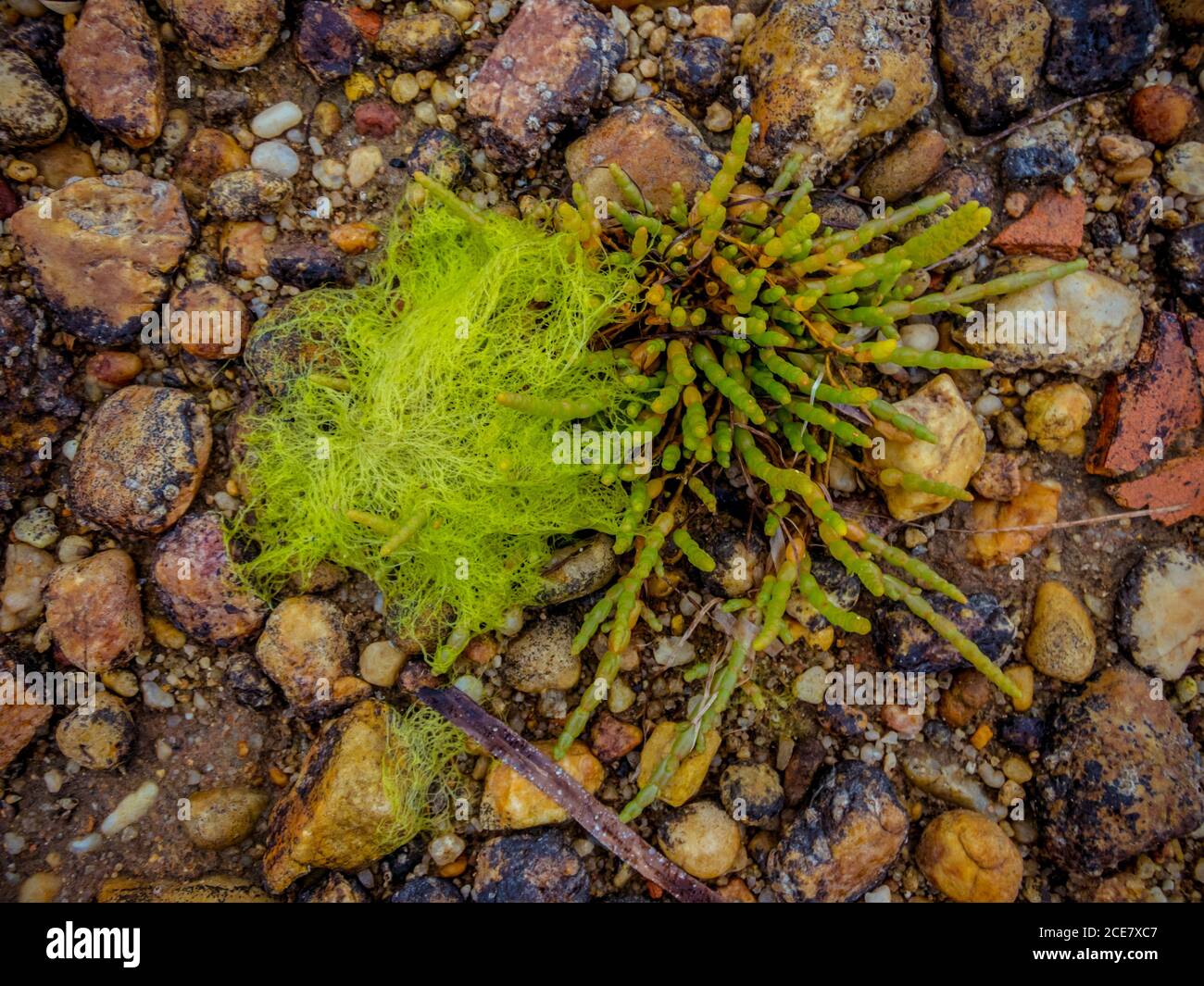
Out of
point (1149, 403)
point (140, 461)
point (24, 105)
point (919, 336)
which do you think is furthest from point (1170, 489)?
point (24, 105)

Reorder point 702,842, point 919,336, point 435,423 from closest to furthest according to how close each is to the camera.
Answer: point 435,423 < point 702,842 < point 919,336

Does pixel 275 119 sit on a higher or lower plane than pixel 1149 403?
higher

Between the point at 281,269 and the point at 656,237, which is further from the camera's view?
the point at 281,269

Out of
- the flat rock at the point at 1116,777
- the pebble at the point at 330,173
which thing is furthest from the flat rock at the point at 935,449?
the pebble at the point at 330,173

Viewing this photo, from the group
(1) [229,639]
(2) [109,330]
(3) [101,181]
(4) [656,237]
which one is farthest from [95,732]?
(4) [656,237]

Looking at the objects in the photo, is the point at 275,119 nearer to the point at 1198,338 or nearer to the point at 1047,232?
the point at 1047,232

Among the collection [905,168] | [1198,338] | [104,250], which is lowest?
[1198,338]

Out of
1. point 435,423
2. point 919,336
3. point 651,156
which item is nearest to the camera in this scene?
point 435,423
